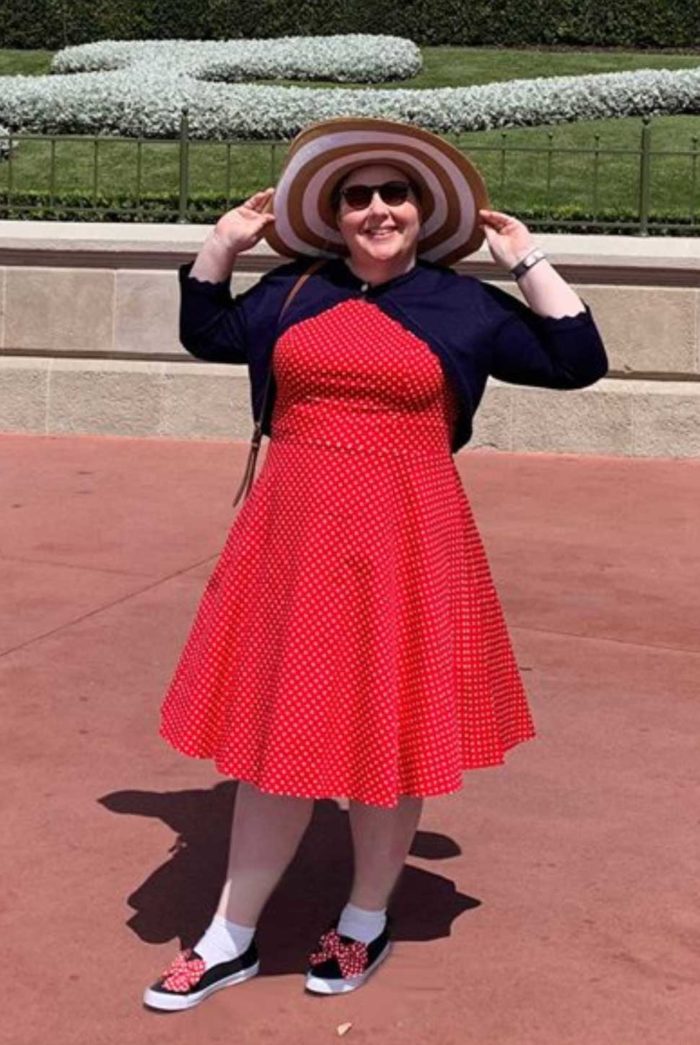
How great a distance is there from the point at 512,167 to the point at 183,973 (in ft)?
30.1

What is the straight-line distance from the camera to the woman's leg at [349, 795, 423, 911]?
4.16m

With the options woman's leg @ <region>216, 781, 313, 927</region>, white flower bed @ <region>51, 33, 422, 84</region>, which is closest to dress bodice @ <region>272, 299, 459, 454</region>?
woman's leg @ <region>216, 781, 313, 927</region>

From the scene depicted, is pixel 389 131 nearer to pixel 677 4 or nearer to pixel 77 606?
pixel 77 606

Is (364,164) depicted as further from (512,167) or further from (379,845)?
(512,167)

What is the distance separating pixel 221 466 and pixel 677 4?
12047mm

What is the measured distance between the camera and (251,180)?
12352 millimetres

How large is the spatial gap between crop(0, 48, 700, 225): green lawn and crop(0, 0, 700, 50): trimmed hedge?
258 inches

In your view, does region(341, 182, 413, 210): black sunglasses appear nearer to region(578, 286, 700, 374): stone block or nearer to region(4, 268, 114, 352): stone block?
region(578, 286, 700, 374): stone block

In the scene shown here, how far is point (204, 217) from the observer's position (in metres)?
11.6

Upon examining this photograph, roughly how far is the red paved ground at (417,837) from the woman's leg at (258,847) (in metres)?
0.20

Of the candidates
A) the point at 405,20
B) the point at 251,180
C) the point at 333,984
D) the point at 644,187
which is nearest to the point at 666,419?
the point at 644,187

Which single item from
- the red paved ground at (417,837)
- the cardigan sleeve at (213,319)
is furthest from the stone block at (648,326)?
the cardigan sleeve at (213,319)

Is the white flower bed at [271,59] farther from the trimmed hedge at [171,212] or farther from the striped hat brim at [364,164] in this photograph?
the striped hat brim at [364,164]

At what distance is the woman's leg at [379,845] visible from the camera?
4.16m
